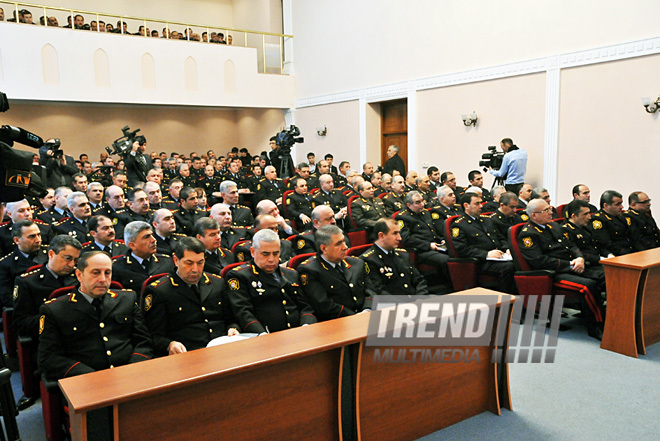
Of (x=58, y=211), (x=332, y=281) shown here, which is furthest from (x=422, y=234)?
(x=58, y=211)

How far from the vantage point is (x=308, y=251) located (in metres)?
4.55

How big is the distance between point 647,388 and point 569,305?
1.28 metres

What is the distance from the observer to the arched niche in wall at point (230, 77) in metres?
13.0

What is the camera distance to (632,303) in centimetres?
353

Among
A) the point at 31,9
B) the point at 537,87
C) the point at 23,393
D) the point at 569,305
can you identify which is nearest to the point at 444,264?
the point at 569,305

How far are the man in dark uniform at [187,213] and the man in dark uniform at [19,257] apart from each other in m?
1.62

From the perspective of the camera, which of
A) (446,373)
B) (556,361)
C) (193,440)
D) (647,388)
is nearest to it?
(193,440)

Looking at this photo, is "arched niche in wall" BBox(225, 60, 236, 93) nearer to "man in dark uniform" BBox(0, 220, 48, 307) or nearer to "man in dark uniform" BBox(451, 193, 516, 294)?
"man in dark uniform" BBox(451, 193, 516, 294)

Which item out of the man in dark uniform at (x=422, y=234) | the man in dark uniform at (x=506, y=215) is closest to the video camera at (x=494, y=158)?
the man in dark uniform at (x=422, y=234)

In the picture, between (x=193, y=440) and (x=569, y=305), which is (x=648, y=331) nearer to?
(x=569, y=305)

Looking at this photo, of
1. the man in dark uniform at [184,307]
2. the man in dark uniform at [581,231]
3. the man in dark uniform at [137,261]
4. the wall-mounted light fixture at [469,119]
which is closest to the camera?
the man in dark uniform at [184,307]

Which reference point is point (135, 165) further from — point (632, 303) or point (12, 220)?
point (632, 303)

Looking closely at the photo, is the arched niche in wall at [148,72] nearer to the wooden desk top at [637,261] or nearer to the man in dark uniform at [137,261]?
the man in dark uniform at [137,261]

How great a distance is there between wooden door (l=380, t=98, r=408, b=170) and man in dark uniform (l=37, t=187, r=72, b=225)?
7303mm
